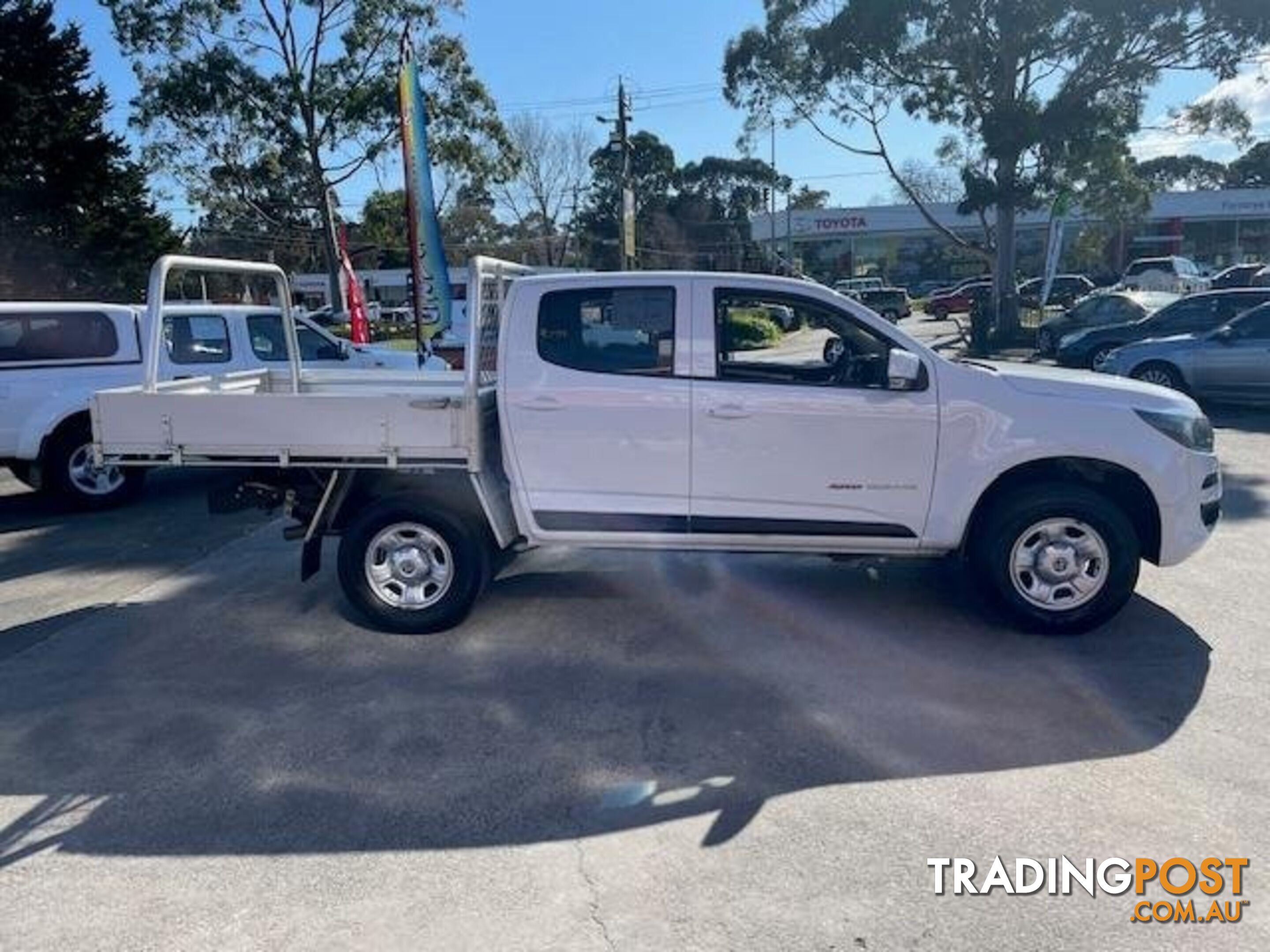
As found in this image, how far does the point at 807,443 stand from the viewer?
5.14m

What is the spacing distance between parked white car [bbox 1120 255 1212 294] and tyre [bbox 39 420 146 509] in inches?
1259

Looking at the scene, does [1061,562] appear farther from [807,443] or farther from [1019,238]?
[1019,238]

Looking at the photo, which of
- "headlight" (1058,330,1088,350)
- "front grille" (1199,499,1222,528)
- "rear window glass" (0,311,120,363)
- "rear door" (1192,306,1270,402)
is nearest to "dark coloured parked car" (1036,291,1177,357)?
"headlight" (1058,330,1088,350)

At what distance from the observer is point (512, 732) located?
4258 mm

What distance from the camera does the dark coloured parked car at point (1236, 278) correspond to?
1260 inches

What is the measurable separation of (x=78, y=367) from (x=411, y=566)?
Answer: 5599 mm

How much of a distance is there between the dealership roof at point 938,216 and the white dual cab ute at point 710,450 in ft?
165

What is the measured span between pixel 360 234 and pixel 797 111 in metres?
46.7

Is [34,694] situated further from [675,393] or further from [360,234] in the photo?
[360,234]

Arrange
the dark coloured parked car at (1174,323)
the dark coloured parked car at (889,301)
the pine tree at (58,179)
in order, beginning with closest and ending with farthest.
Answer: the dark coloured parked car at (1174,323)
the pine tree at (58,179)
the dark coloured parked car at (889,301)

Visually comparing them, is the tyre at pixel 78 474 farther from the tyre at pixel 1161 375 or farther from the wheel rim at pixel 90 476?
the tyre at pixel 1161 375

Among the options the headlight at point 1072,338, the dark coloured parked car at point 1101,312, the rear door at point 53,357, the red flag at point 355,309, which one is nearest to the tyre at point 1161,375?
the headlight at point 1072,338

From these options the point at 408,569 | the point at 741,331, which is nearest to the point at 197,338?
the point at 408,569

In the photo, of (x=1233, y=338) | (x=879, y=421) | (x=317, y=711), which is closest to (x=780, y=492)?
(x=879, y=421)
